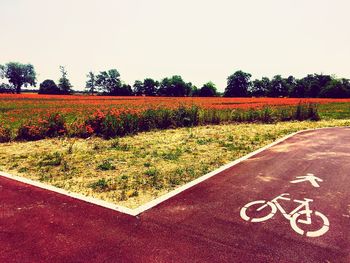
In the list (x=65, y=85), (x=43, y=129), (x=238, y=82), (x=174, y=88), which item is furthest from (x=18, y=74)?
(x=43, y=129)

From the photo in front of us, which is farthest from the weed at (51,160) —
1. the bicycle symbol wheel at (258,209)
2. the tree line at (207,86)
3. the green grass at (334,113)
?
the tree line at (207,86)

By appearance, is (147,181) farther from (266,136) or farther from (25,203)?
(266,136)

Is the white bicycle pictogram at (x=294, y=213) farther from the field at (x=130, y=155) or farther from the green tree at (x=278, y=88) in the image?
the green tree at (x=278, y=88)

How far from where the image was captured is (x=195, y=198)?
5605mm

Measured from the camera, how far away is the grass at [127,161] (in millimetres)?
6297

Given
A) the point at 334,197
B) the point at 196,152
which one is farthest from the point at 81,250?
the point at 196,152

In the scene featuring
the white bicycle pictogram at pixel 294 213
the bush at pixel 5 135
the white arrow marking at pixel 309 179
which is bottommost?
the white bicycle pictogram at pixel 294 213

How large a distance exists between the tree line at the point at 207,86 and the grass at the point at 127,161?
286 feet

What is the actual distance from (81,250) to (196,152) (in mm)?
6628

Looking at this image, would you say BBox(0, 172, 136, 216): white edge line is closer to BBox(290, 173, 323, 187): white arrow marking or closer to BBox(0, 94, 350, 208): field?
BBox(0, 94, 350, 208): field

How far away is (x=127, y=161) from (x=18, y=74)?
11637 centimetres

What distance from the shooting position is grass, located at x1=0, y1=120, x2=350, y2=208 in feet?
20.7

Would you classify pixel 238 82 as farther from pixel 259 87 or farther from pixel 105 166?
pixel 105 166

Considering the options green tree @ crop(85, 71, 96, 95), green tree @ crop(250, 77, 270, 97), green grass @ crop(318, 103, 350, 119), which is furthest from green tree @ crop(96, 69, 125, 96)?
green grass @ crop(318, 103, 350, 119)
